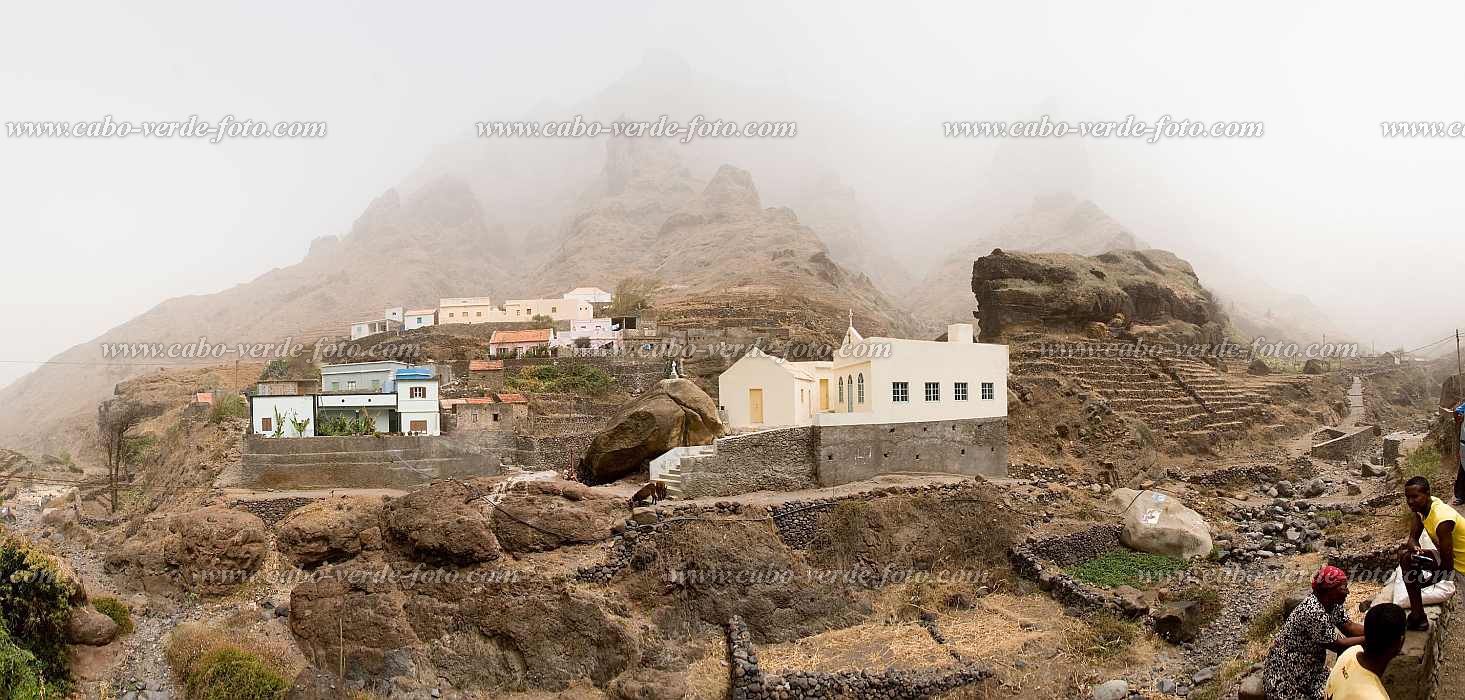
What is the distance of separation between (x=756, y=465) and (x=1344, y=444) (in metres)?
26.8

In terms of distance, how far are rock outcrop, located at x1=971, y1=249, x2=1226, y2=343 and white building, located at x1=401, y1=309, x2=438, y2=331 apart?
1151 inches

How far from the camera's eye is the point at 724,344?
38969 millimetres

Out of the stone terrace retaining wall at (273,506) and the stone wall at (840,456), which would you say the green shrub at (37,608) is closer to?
the stone terrace retaining wall at (273,506)

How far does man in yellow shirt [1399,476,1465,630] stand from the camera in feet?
22.7

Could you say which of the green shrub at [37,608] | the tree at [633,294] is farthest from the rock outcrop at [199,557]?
the tree at [633,294]

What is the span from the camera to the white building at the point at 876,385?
2000cm

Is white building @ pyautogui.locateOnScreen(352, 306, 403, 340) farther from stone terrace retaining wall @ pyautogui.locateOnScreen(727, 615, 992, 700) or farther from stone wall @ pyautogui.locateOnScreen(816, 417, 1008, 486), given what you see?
stone terrace retaining wall @ pyautogui.locateOnScreen(727, 615, 992, 700)

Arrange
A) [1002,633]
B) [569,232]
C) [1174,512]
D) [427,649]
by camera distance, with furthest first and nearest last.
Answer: [569,232]
[1174,512]
[1002,633]
[427,649]

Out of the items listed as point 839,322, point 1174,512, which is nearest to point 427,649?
point 1174,512

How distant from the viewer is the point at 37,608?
13.1 metres

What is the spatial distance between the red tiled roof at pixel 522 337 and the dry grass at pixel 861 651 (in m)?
25.4

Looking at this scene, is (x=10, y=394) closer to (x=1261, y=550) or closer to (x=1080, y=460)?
(x=1080, y=460)

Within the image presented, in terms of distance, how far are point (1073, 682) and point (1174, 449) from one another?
1927 cm

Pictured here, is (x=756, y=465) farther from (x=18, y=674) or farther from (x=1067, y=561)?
(x=18, y=674)
